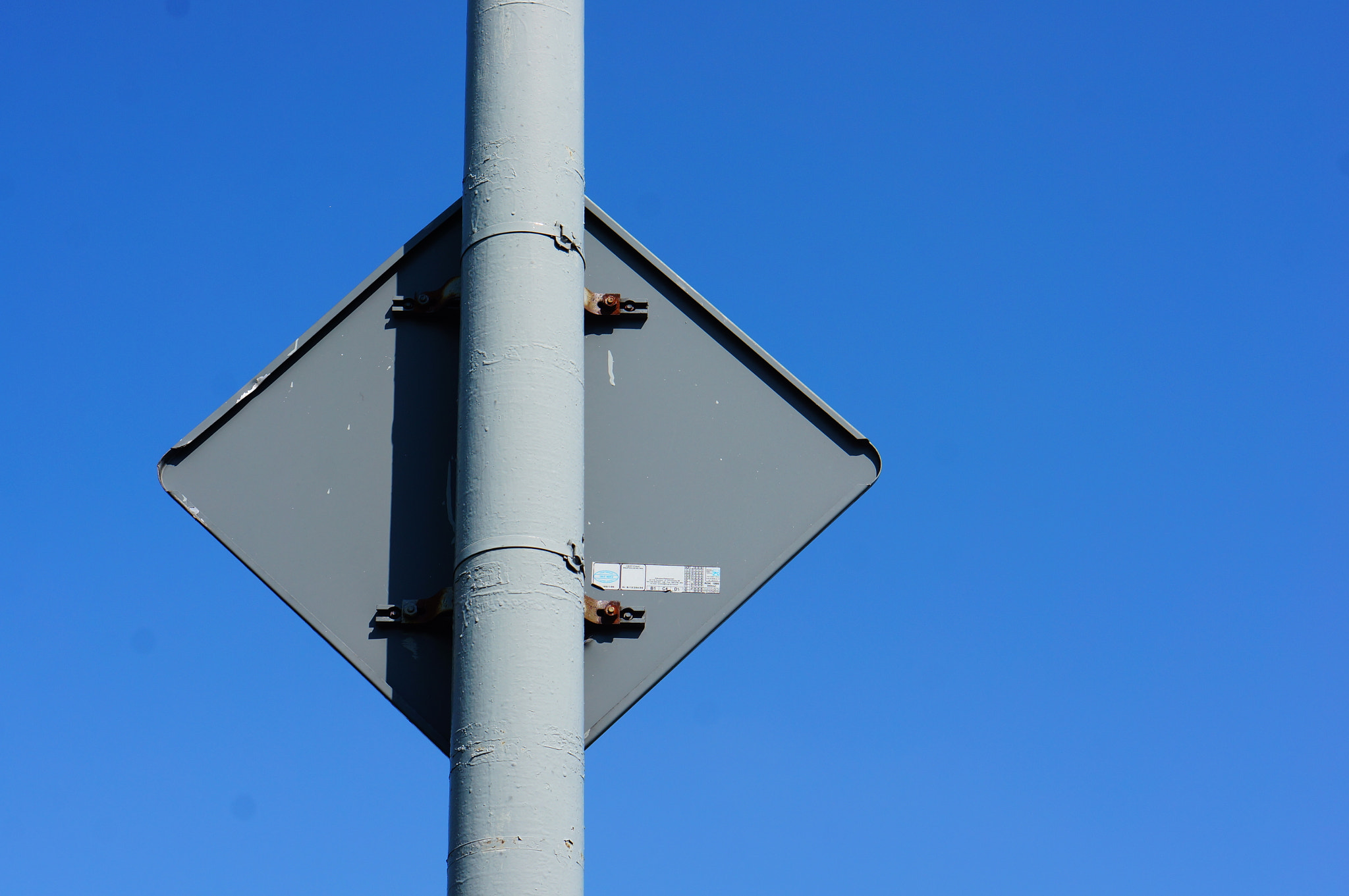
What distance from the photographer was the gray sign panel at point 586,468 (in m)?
2.75

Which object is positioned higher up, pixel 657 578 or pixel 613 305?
pixel 613 305

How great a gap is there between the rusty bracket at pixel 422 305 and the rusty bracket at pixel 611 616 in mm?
637

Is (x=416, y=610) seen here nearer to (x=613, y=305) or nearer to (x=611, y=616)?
(x=611, y=616)

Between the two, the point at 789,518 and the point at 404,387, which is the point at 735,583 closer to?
the point at 789,518

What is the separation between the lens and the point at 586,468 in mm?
2873

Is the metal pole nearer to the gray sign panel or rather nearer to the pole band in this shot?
the pole band

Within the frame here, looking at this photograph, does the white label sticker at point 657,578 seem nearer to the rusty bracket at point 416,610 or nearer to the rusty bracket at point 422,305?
the rusty bracket at point 416,610

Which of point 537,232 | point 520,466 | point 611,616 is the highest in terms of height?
point 537,232

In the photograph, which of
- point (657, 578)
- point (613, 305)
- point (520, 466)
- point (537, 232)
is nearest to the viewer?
point (520, 466)

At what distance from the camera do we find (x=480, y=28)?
288cm

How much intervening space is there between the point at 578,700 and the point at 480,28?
1.28m

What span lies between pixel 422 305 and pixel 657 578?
69cm

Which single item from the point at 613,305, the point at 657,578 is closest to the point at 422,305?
the point at 613,305

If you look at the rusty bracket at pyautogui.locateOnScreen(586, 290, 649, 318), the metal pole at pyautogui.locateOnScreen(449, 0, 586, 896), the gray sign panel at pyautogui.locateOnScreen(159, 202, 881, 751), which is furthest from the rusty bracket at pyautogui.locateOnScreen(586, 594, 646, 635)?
the rusty bracket at pyautogui.locateOnScreen(586, 290, 649, 318)
